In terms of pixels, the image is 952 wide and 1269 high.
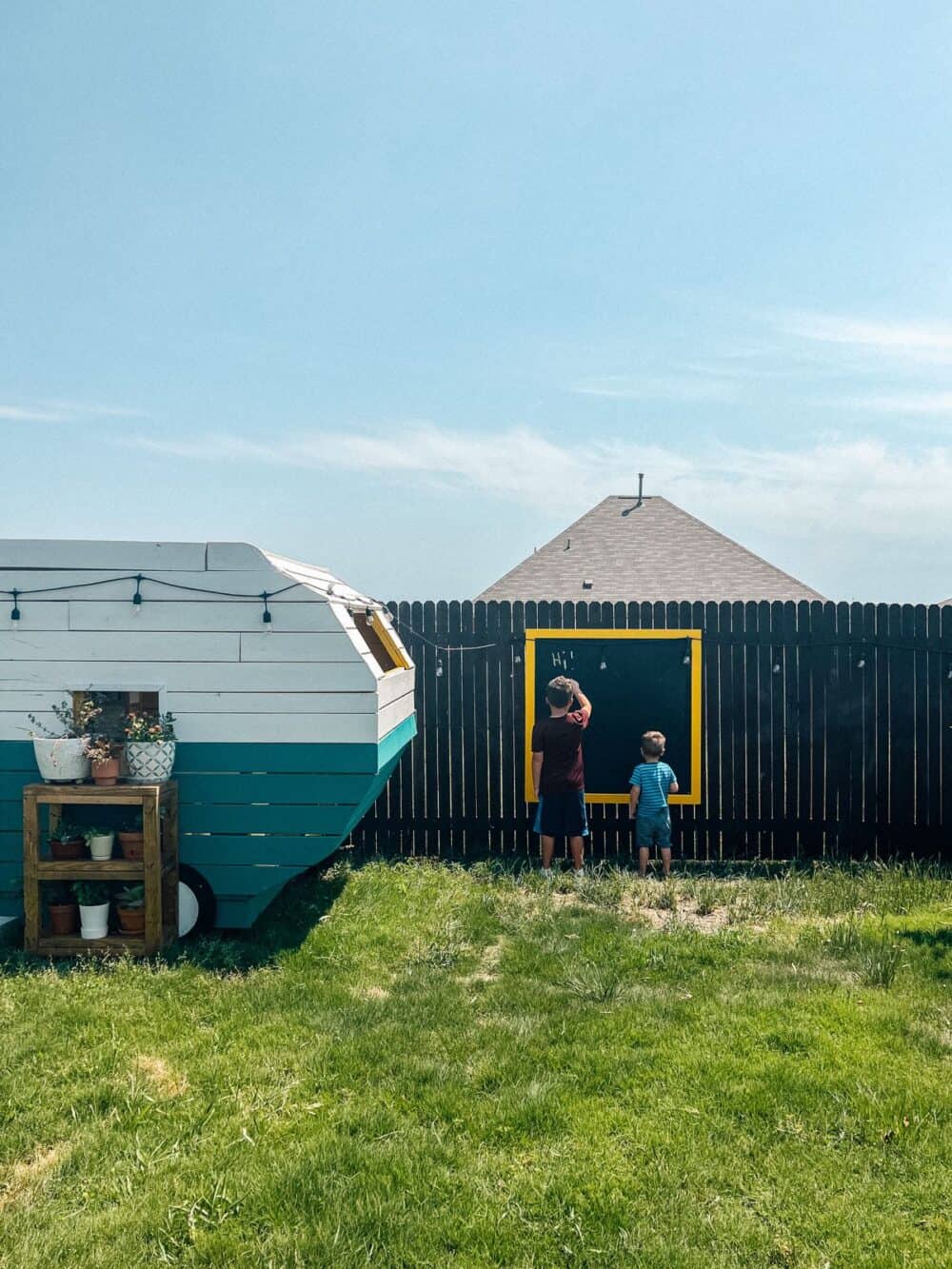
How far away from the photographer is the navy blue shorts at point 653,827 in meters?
8.44

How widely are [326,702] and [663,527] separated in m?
9.61

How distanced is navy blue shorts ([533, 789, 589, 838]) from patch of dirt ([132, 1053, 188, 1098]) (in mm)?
4358

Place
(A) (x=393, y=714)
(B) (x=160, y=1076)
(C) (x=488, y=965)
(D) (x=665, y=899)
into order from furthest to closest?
(D) (x=665, y=899), (A) (x=393, y=714), (C) (x=488, y=965), (B) (x=160, y=1076)

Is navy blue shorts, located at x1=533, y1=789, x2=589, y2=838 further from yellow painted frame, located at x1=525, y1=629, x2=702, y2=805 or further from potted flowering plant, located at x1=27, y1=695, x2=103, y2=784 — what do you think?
potted flowering plant, located at x1=27, y1=695, x2=103, y2=784

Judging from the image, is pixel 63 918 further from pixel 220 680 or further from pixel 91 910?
pixel 220 680

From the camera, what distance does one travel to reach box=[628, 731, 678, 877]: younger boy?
8.44 meters

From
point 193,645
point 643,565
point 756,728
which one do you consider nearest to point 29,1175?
point 193,645

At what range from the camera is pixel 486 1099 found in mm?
4059

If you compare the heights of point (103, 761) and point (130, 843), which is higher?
point (103, 761)

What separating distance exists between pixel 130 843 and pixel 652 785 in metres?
4.36

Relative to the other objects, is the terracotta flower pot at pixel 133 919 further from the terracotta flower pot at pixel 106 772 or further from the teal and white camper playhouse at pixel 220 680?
the terracotta flower pot at pixel 106 772

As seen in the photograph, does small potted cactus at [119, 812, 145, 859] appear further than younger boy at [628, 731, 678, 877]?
→ No

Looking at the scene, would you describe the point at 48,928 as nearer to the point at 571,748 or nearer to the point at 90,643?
the point at 90,643

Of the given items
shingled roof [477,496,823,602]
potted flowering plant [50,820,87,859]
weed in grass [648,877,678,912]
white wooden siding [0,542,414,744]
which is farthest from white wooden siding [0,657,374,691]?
shingled roof [477,496,823,602]
